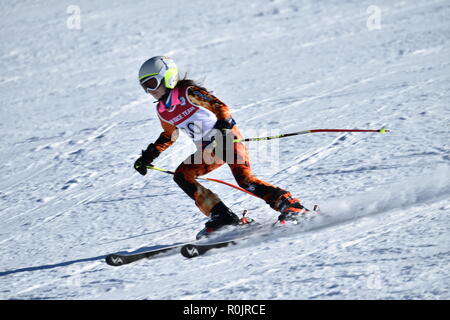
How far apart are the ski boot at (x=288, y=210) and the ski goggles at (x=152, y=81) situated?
1.43m

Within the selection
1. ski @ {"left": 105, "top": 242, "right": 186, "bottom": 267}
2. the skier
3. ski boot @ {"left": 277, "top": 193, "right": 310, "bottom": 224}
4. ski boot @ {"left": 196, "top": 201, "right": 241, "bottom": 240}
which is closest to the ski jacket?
the skier

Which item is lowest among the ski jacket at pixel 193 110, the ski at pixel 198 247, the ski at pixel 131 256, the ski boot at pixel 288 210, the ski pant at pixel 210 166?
the ski at pixel 198 247

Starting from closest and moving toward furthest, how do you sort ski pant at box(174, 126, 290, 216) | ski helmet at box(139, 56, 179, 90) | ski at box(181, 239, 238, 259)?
ski at box(181, 239, 238, 259)
ski helmet at box(139, 56, 179, 90)
ski pant at box(174, 126, 290, 216)

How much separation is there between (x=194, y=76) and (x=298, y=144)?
4.46 meters

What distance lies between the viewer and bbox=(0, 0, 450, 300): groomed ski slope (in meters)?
4.61

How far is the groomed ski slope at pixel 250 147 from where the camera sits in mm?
4613

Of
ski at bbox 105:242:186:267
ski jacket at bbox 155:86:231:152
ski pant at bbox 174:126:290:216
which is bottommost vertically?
ski at bbox 105:242:186:267

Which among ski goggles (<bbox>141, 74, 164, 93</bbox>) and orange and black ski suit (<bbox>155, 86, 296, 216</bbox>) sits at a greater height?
ski goggles (<bbox>141, 74, 164, 93</bbox>)

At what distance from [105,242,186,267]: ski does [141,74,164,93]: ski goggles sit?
1350 millimetres

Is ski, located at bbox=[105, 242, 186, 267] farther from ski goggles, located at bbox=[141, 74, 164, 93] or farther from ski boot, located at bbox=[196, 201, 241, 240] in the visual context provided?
ski goggles, located at bbox=[141, 74, 164, 93]

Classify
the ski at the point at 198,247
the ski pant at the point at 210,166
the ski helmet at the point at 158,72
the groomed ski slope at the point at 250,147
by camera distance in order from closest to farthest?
the groomed ski slope at the point at 250,147 < the ski at the point at 198,247 < the ski helmet at the point at 158,72 < the ski pant at the point at 210,166

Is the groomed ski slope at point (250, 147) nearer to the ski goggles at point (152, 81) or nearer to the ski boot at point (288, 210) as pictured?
the ski boot at point (288, 210)

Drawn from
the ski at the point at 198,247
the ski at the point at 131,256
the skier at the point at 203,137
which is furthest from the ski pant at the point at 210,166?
the ski at the point at 131,256

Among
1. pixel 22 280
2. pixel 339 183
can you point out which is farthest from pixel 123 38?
pixel 22 280
